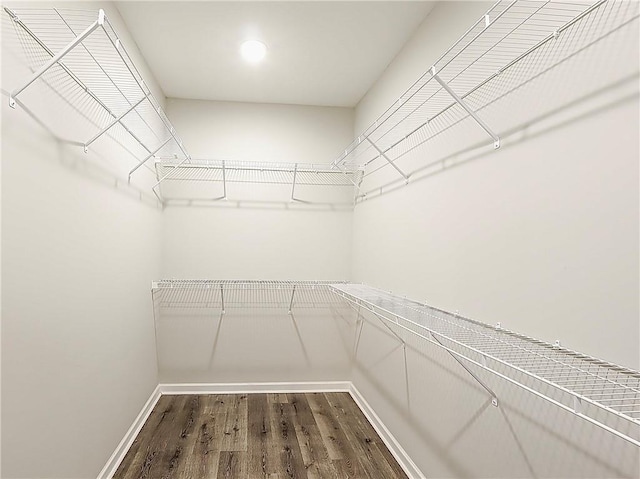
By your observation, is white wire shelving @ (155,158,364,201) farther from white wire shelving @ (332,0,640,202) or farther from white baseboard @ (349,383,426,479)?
white baseboard @ (349,383,426,479)

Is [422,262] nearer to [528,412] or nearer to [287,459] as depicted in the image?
[528,412]

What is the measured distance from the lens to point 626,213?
99 centimetres

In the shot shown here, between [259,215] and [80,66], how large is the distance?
73.6 inches

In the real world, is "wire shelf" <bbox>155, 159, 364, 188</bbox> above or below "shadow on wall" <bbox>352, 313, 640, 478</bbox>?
above

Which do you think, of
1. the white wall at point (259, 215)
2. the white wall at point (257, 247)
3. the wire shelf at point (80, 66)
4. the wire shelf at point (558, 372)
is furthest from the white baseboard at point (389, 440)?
the wire shelf at point (80, 66)

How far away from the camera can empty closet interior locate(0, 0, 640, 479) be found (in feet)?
3.64

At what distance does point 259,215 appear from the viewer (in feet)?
11.0

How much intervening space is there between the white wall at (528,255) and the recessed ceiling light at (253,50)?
91 cm

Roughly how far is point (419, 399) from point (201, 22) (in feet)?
7.74

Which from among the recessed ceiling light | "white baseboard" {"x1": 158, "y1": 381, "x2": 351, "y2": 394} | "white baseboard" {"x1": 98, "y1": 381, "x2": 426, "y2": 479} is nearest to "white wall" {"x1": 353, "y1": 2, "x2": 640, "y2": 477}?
"white baseboard" {"x1": 98, "y1": 381, "x2": 426, "y2": 479}

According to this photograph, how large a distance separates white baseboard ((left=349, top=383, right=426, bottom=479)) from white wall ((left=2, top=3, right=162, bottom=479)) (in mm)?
1579

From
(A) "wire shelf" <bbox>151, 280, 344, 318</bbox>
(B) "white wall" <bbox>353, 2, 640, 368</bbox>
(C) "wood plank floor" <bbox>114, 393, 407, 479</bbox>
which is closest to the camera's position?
(B) "white wall" <bbox>353, 2, 640, 368</bbox>

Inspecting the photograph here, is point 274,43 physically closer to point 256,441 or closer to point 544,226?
point 544,226

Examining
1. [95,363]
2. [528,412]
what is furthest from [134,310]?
[528,412]
